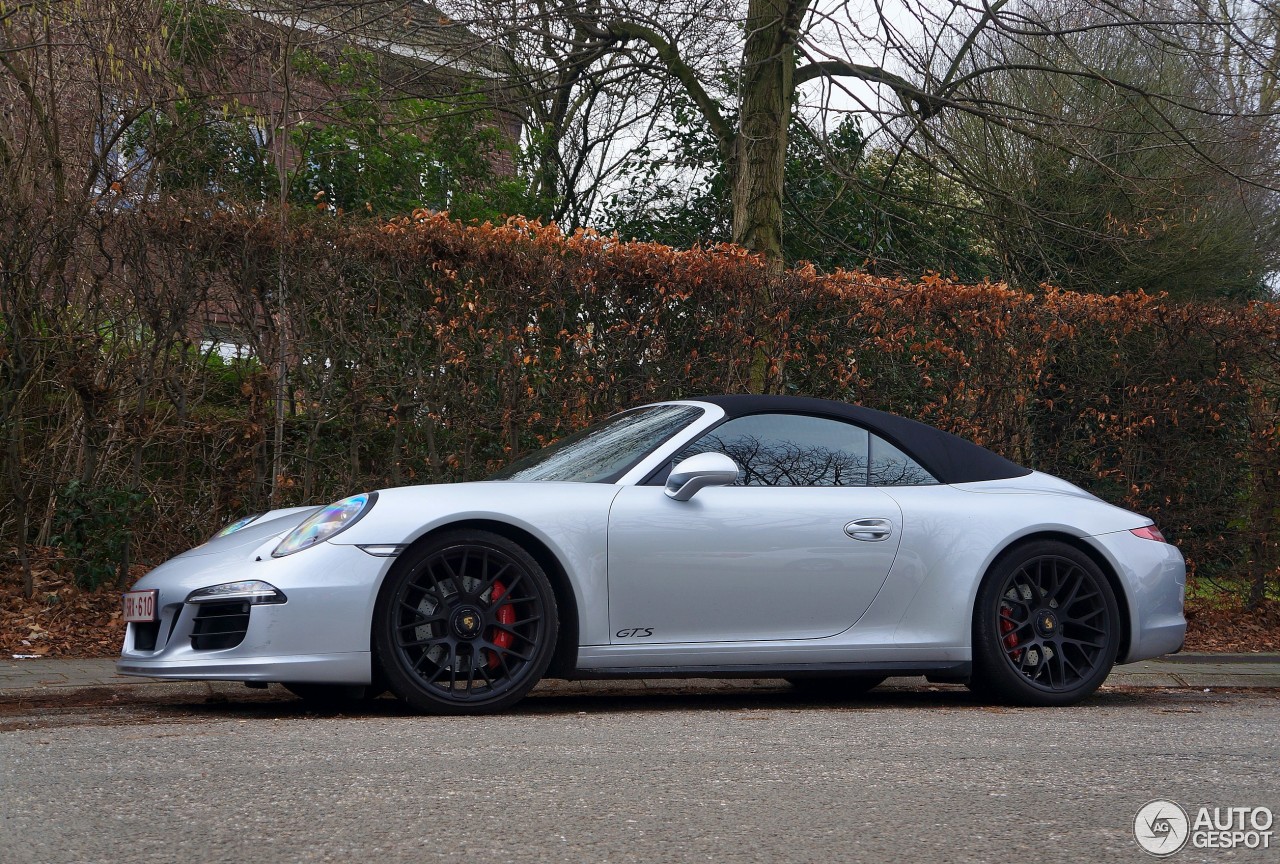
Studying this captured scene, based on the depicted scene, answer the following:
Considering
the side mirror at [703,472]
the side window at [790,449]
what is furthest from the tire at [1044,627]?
the side mirror at [703,472]

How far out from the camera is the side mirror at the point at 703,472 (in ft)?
18.3

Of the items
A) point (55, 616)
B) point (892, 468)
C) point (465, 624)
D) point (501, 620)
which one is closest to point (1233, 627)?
point (892, 468)

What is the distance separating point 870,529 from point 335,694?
245 centimetres

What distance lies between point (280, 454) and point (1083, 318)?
542cm

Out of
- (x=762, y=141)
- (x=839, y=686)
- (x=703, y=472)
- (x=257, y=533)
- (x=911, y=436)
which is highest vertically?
(x=762, y=141)

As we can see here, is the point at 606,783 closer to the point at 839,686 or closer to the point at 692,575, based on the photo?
the point at 692,575

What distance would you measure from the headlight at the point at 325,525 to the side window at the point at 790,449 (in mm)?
1355

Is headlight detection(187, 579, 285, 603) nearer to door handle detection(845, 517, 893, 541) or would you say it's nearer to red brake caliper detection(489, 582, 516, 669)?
red brake caliper detection(489, 582, 516, 669)

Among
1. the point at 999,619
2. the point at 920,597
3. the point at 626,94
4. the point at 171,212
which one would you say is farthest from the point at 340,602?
the point at 626,94

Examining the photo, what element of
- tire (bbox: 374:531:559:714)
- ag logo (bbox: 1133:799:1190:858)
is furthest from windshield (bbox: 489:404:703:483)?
ag logo (bbox: 1133:799:1190:858)

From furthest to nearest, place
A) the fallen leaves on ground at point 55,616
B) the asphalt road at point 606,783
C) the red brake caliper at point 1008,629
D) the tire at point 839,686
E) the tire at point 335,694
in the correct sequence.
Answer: the fallen leaves on ground at point 55,616 < the tire at point 839,686 < the red brake caliper at point 1008,629 < the tire at point 335,694 < the asphalt road at point 606,783

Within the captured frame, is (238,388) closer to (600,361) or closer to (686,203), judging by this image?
(600,361)

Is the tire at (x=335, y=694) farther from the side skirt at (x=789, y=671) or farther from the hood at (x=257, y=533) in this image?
the side skirt at (x=789, y=671)

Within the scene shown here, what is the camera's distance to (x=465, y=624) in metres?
5.38
